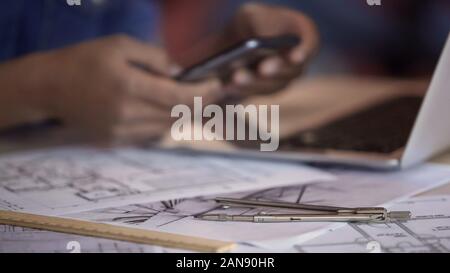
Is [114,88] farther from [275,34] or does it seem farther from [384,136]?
[384,136]

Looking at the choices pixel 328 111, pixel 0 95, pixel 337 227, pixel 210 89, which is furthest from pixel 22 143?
pixel 337 227

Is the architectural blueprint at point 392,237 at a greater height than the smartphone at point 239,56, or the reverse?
the smartphone at point 239,56

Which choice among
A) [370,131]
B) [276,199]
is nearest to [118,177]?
[276,199]

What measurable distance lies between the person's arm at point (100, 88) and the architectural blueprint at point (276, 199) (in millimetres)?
239

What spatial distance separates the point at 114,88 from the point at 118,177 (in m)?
0.18

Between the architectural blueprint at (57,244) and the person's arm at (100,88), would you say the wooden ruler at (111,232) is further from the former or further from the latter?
the person's arm at (100,88)

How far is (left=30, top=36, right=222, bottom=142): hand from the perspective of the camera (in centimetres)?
76

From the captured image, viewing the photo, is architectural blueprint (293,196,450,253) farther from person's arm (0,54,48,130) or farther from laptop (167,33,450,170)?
person's arm (0,54,48,130)

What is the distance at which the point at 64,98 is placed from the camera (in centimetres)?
79

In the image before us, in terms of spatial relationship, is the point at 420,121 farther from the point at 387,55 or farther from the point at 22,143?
the point at 22,143

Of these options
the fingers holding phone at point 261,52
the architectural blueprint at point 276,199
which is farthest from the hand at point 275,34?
the architectural blueprint at point 276,199

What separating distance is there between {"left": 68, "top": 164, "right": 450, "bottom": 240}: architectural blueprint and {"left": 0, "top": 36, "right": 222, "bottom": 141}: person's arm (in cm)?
24

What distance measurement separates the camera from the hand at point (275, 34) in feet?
2.35
